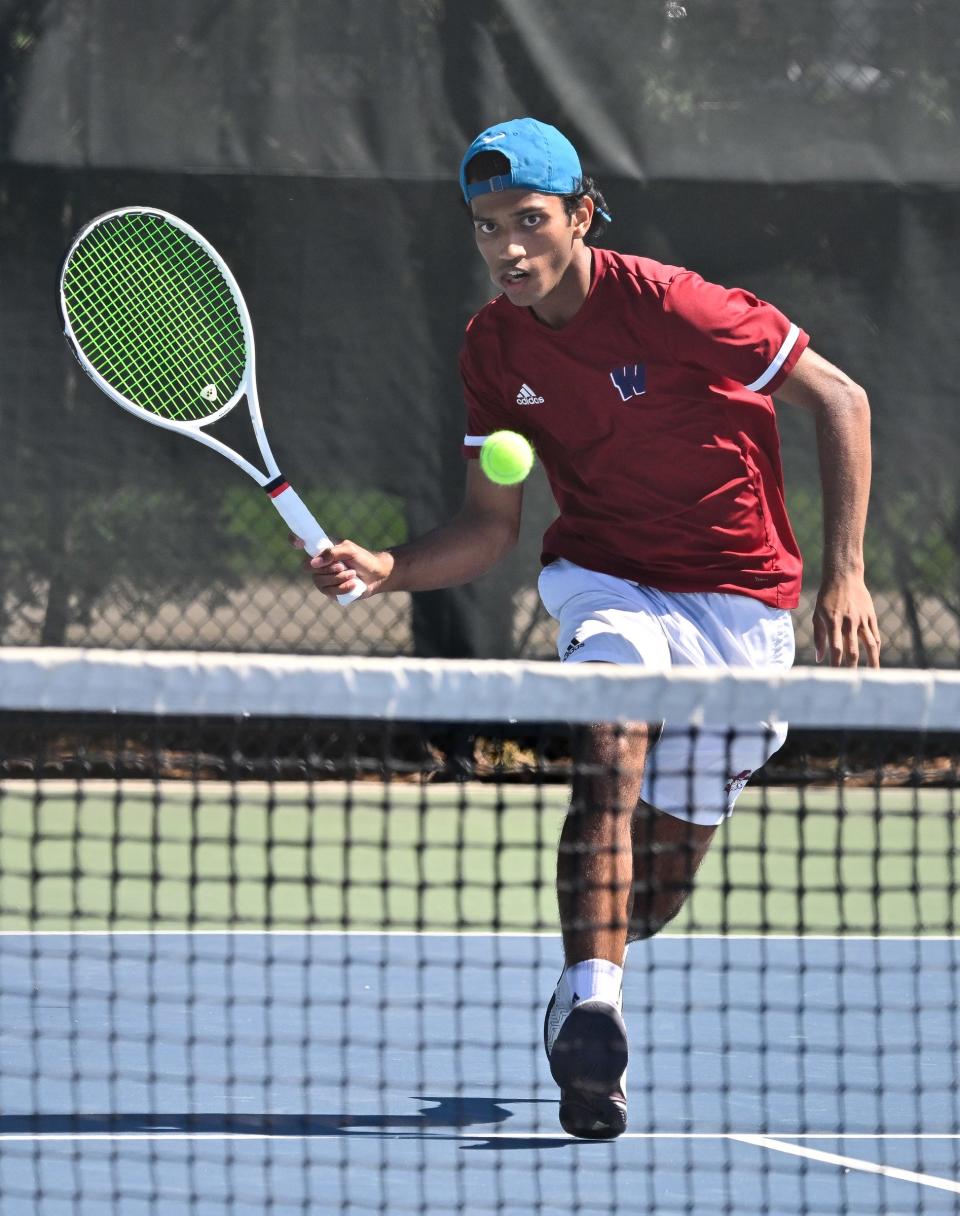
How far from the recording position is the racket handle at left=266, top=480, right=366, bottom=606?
303 cm

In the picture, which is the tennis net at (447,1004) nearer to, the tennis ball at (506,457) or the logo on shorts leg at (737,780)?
the logo on shorts leg at (737,780)

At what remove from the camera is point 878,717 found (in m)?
2.30

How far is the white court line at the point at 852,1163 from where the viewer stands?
262 cm

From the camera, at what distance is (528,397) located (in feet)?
10.6

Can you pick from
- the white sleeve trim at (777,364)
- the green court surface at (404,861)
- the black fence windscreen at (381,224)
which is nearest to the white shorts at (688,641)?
the white sleeve trim at (777,364)

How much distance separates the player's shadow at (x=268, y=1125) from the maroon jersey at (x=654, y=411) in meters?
0.88

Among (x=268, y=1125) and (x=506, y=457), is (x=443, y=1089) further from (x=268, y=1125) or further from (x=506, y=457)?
(x=506, y=457)

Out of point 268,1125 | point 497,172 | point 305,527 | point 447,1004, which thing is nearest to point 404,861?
point 447,1004

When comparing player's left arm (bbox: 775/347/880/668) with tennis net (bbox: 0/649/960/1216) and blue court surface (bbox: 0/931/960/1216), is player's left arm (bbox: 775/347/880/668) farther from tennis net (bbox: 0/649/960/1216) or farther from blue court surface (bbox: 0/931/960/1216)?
blue court surface (bbox: 0/931/960/1216)

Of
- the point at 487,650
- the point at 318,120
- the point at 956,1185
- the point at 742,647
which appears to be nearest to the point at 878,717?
the point at 956,1185

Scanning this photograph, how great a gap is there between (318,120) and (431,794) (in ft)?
6.00

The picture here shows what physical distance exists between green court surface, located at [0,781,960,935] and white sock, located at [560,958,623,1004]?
1.14m

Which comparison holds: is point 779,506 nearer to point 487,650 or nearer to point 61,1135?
point 61,1135

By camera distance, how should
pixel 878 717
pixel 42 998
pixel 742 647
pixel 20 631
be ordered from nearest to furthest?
pixel 878 717
pixel 742 647
pixel 42 998
pixel 20 631
